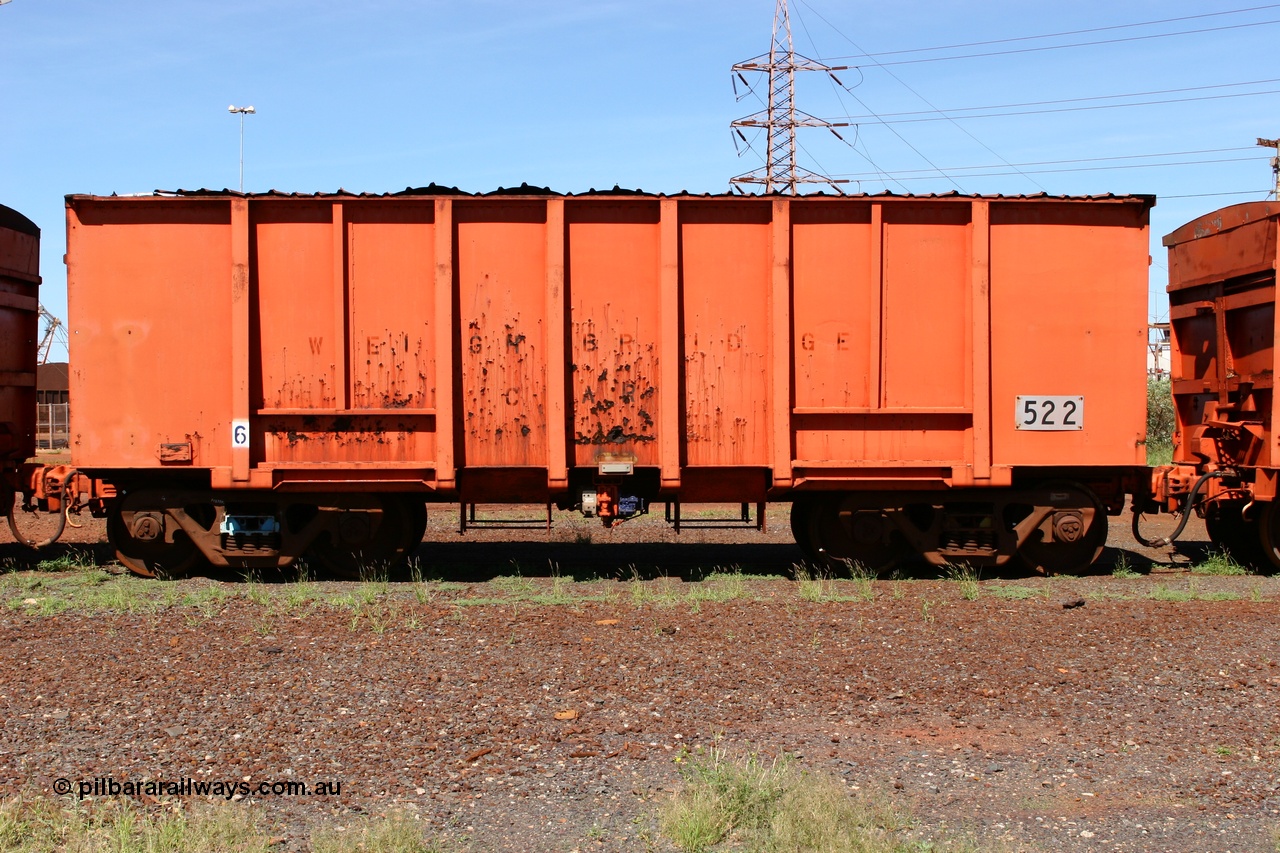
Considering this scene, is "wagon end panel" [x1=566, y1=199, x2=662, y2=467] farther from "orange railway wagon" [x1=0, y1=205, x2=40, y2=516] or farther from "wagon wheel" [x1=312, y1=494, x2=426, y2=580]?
"orange railway wagon" [x1=0, y1=205, x2=40, y2=516]

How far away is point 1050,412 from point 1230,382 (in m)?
2.27

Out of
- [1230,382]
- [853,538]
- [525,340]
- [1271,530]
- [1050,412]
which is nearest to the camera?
[525,340]

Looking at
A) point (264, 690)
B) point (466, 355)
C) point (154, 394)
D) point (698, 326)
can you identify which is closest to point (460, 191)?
point (466, 355)

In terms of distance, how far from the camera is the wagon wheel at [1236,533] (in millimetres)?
10891

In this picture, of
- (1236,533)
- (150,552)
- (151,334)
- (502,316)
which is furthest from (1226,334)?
(150,552)

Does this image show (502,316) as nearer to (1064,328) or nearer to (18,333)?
(1064,328)

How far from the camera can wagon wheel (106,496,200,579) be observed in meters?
10.1

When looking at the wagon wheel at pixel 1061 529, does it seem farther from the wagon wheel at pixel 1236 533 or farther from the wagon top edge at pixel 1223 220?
the wagon top edge at pixel 1223 220

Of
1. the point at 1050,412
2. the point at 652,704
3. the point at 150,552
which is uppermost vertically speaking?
the point at 1050,412

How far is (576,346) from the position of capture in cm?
977

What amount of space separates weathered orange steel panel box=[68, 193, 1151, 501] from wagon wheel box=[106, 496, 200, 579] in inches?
27.6

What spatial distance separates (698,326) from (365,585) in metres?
3.83

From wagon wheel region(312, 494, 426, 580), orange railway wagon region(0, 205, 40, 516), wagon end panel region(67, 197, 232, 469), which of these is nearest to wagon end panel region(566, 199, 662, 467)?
wagon wheel region(312, 494, 426, 580)

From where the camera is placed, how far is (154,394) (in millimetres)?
9773
